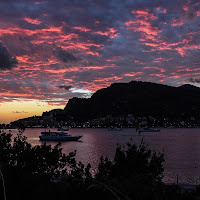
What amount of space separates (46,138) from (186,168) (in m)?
87.8

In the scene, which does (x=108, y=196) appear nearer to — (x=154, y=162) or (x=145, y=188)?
(x=145, y=188)

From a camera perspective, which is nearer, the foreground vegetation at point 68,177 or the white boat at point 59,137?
the foreground vegetation at point 68,177

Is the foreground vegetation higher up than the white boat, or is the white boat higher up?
the foreground vegetation

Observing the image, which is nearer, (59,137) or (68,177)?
(68,177)

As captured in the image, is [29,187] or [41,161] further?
[41,161]

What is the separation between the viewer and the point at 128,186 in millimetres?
8875

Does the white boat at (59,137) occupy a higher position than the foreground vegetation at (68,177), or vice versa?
the foreground vegetation at (68,177)

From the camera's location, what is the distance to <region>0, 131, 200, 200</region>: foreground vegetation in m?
6.89

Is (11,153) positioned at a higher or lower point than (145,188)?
higher

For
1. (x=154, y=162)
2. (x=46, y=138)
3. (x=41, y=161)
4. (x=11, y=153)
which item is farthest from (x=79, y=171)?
(x=46, y=138)

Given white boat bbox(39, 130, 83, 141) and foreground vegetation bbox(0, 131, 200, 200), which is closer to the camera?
foreground vegetation bbox(0, 131, 200, 200)

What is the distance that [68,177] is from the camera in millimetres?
4488

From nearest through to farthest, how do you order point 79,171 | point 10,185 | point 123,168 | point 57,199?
point 57,199 → point 10,185 → point 79,171 → point 123,168

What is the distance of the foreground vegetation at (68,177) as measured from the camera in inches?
271
